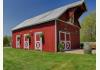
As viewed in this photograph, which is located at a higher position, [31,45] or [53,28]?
[53,28]

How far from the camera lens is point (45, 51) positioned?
271 centimetres

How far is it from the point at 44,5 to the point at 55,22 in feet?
1.01

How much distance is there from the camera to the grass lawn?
2.53m

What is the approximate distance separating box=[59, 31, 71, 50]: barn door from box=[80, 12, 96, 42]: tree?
6.5 inches

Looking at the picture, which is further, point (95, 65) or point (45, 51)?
point (45, 51)

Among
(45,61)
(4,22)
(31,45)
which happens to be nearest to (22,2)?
(4,22)

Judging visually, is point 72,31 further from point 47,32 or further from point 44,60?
point 44,60

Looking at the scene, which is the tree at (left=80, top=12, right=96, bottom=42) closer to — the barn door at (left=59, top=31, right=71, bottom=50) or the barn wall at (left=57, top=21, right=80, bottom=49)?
the barn wall at (left=57, top=21, right=80, bottom=49)

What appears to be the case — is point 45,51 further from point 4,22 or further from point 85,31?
point 4,22

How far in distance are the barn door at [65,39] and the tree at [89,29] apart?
0.54 feet

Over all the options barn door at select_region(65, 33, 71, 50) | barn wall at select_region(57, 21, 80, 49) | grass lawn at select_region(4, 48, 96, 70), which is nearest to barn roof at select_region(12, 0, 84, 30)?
barn wall at select_region(57, 21, 80, 49)

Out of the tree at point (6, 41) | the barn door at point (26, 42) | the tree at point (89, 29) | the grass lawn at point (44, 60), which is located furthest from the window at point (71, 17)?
the tree at point (6, 41)

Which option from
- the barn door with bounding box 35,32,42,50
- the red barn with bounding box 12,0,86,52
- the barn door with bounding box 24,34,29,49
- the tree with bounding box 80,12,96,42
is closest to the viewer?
the tree with bounding box 80,12,96,42

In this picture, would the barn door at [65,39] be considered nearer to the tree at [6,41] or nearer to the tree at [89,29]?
the tree at [89,29]
